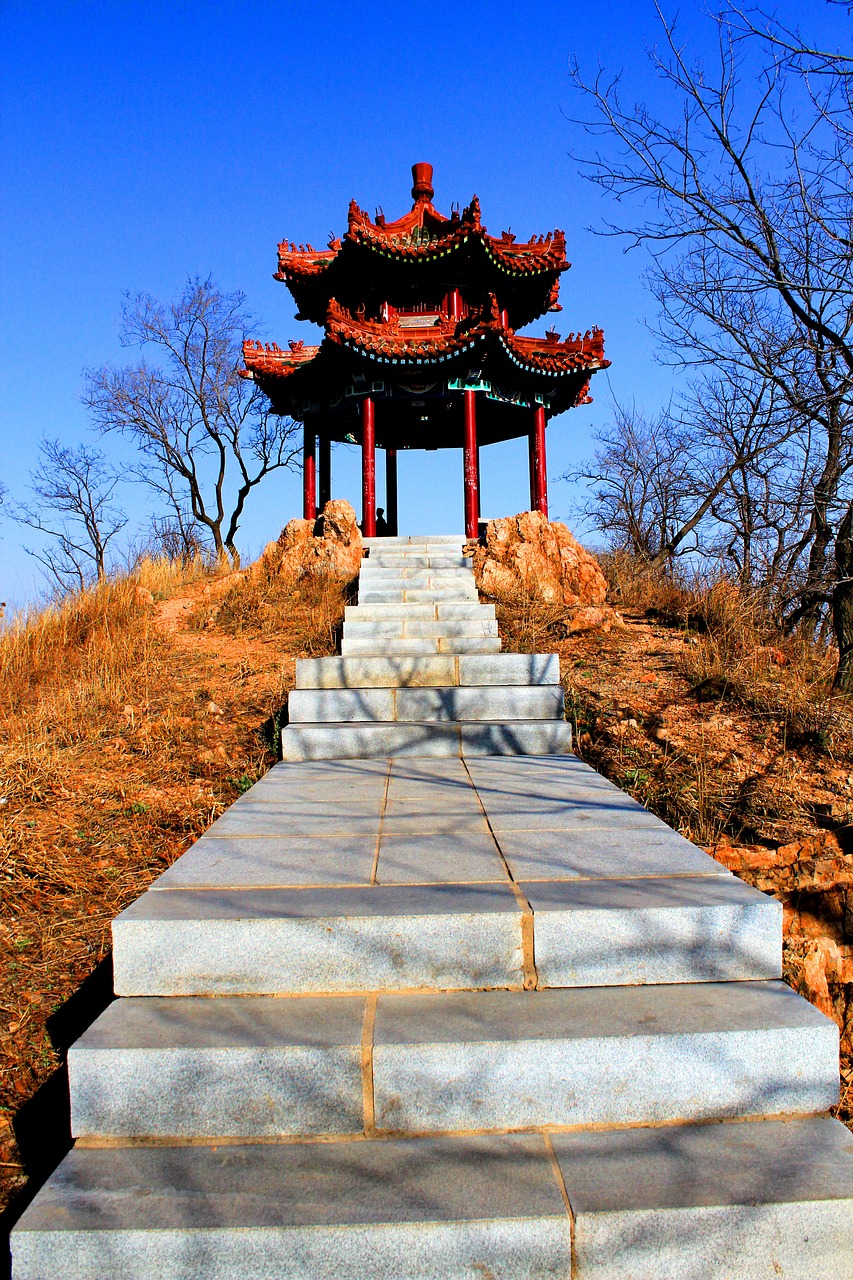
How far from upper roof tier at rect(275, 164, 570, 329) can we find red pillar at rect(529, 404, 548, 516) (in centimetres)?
211

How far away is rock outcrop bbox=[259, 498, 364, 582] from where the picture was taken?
8.24 meters

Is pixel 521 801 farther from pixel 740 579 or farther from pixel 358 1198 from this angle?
pixel 740 579

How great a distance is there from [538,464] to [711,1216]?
10981mm

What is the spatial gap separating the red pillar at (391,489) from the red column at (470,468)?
270 cm

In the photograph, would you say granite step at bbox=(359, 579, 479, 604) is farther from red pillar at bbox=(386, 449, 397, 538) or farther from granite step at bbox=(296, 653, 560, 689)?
red pillar at bbox=(386, 449, 397, 538)

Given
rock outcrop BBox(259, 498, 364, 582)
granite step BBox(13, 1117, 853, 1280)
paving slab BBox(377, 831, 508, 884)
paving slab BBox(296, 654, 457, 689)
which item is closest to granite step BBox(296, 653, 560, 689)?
paving slab BBox(296, 654, 457, 689)

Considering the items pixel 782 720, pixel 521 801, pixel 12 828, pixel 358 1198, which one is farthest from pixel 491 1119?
pixel 782 720

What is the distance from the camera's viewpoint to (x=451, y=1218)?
1.46m

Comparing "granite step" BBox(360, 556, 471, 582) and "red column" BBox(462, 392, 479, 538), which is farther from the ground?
"red column" BBox(462, 392, 479, 538)

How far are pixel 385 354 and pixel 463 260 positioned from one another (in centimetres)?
243

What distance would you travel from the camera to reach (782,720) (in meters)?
4.49

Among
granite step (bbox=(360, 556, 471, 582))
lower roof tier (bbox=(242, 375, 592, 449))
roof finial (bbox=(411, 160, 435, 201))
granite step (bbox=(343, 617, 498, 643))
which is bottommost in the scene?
granite step (bbox=(343, 617, 498, 643))

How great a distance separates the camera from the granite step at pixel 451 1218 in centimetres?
145

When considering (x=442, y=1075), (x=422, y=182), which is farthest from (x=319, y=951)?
(x=422, y=182)
